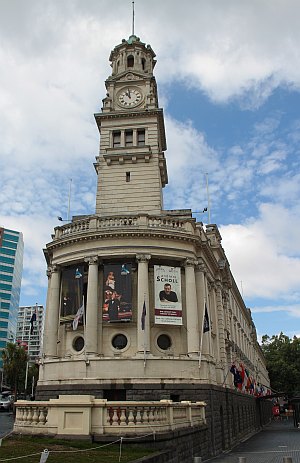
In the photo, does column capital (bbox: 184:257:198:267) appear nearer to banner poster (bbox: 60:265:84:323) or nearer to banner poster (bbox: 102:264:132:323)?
banner poster (bbox: 102:264:132:323)

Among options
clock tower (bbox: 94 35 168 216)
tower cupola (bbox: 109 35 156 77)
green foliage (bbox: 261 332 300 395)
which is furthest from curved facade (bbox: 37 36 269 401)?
green foliage (bbox: 261 332 300 395)

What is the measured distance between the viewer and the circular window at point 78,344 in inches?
1289

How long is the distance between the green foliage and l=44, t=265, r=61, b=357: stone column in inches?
2996

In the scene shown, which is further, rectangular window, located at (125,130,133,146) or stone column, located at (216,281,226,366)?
rectangular window, located at (125,130,133,146)

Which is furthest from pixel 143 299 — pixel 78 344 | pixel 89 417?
pixel 89 417

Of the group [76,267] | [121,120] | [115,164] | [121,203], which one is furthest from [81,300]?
[121,120]

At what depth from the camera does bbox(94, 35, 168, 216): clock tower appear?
1641 inches

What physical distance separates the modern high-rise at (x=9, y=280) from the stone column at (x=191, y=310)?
3688 inches

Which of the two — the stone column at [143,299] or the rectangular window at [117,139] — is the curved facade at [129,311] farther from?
the rectangular window at [117,139]

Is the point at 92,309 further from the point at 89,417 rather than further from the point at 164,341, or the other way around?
the point at 89,417

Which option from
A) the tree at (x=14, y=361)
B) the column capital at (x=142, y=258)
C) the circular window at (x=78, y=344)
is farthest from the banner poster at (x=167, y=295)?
the tree at (x=14, y=361)

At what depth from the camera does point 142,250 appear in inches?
1278

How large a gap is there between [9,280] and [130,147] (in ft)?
295

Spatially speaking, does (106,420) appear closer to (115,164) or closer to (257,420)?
(115,164)
